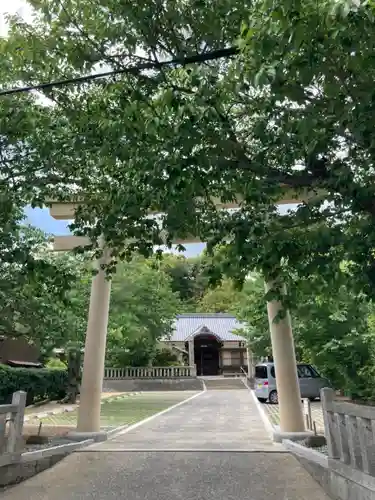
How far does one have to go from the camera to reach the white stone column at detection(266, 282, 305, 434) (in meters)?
8.29

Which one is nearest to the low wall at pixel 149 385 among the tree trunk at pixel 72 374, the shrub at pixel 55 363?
the shrub at pixel 55 363

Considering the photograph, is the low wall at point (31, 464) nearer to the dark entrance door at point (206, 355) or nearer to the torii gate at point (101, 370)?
the torii gate at point (101, 370)

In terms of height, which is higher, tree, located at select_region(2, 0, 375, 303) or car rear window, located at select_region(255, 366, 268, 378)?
tree, located at select_region(2, 0, 375, 303)

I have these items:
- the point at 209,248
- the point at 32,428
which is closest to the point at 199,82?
the point at 209,248

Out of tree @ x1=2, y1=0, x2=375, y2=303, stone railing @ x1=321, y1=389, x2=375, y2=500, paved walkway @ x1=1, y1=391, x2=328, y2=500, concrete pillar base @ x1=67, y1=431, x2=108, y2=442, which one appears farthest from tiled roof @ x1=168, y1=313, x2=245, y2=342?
tree @ x1=2, y1=0, x2=375, y2=303

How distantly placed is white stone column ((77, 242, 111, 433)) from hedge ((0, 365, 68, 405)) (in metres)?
6.88

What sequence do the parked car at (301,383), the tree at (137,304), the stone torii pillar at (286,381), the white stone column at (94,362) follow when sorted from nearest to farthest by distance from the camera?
the stone torii pillar at (286,381) < the white stone column at (94,362) < the tree at (137,304) < the parked car at (301,383)

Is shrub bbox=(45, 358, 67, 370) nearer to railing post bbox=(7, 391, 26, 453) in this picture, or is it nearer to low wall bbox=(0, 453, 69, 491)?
low wall bbox=(0, 453, 69, 491)

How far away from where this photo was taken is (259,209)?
4996 millimetres

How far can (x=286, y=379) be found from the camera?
8445 mm

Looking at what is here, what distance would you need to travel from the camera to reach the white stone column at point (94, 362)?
28.1ft

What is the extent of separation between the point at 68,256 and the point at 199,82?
40.6ft

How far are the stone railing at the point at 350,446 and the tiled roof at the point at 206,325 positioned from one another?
32866mm

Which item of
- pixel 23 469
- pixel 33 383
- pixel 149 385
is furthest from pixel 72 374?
pixel 23 469
